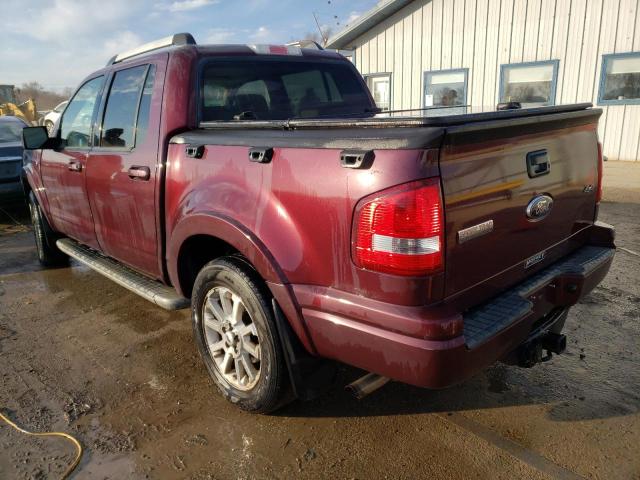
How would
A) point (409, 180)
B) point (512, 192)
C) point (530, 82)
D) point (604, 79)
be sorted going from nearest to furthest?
point (409, 180) → point (512, 192) → point (604, 79) → point (530, 82)

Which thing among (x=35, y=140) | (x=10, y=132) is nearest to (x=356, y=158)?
(x=35, y=140)

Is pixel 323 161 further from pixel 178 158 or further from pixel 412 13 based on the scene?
pixel 412 13

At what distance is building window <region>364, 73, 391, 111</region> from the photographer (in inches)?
549

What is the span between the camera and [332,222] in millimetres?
2016

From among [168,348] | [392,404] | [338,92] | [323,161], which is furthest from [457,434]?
[338,92]

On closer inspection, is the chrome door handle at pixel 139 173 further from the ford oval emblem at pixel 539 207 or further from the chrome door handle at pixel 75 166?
the ford oval emblem at pixel 539 207

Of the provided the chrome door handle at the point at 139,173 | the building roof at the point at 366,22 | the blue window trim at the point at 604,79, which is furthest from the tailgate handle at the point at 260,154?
the building roof at the point at 366,22

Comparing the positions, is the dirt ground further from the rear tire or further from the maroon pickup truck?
the rear tire

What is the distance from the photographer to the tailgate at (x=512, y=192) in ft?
A: 6.25

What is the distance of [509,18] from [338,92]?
9.49m

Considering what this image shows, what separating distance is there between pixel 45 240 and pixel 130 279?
2476 millimetres

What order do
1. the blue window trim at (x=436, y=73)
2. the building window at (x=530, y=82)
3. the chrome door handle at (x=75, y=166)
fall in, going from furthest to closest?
1. the blue window trim at (x=436, y=73)
2. the building window at (x=530, y=82)
3. the chrome door handle at (x=75, y=166)

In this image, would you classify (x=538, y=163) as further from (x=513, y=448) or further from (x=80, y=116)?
(x=80, y=116)

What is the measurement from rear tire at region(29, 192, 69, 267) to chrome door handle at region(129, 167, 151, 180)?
8.58ft
